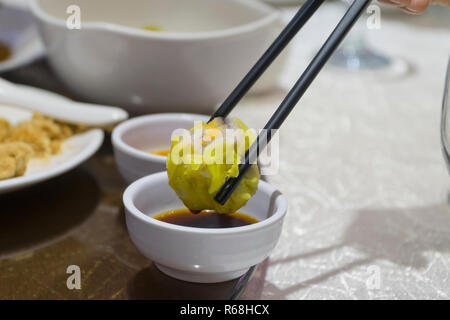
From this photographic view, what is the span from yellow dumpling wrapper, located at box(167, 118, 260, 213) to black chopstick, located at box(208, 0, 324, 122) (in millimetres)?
36

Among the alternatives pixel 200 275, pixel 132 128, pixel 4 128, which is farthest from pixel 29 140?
pixel 200 275

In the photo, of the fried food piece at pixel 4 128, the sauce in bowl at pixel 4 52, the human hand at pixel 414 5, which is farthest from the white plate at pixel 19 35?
the human hand at pixel 414 5

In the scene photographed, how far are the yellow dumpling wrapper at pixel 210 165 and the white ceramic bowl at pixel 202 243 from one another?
46 mm

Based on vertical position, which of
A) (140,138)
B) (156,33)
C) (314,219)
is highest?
(156,33)

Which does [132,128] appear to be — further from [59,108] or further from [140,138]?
[59,108]

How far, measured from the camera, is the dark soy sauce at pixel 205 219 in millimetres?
650

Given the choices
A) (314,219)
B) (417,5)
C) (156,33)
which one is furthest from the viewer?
(156,33)

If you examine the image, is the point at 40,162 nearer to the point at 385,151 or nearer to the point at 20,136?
the point at 20,136

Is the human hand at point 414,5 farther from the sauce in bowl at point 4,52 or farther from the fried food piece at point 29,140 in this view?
the sauce in bowl at point 4,52

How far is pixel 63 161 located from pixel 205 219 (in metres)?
0.31

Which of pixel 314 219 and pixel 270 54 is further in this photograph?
pixel 314 219

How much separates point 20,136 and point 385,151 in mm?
619

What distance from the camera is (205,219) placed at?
2.16 feet

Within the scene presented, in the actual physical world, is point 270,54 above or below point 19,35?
above
